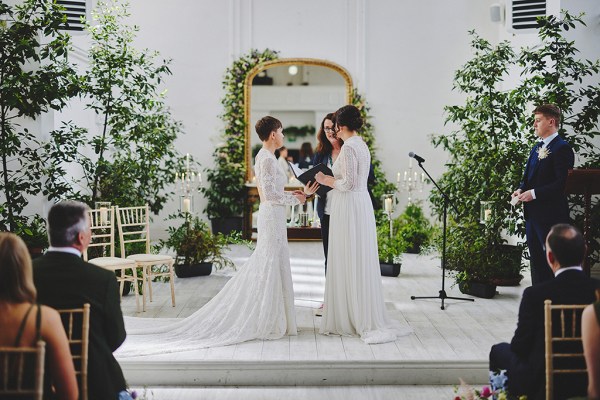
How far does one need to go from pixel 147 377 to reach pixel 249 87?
7.23m

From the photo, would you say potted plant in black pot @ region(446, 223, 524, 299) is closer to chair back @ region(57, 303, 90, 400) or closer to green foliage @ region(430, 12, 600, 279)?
green foliage @ region(430, 12, 600, 279)

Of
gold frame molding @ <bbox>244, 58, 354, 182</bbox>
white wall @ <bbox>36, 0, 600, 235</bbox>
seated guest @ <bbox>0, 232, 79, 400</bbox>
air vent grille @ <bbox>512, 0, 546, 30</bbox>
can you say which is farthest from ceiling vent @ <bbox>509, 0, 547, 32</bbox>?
seated guest @ <bbox>0, 232, 79, 400</bbox>

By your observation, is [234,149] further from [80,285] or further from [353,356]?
[80,285]

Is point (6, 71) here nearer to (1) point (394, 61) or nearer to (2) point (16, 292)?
(2) point (16, 292)

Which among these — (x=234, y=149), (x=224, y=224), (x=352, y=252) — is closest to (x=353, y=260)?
(x=352, y=252)

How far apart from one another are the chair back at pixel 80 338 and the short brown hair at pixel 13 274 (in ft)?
0.86

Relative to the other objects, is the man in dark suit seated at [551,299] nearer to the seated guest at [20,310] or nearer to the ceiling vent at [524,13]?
the seated guest at [20,310]

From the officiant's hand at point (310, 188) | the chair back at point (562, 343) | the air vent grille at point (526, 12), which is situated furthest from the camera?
the air vent grille at point (526, 12)

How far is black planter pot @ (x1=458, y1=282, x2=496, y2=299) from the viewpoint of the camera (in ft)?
21.7

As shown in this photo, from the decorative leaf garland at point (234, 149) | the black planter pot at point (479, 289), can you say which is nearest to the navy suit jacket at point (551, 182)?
the black planter pot at point (479, 289)

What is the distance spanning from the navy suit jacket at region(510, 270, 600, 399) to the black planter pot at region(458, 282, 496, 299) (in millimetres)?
3624

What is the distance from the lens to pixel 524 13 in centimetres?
848

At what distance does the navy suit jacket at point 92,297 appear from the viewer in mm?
2799

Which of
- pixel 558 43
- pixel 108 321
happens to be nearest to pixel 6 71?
pixel 108 321
